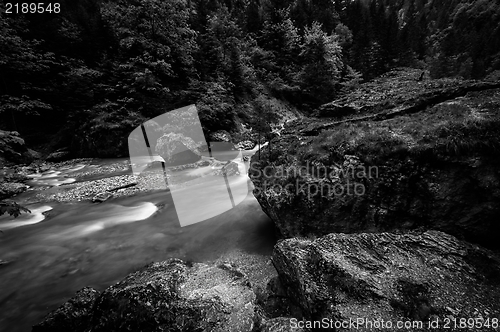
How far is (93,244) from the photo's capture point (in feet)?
22.8

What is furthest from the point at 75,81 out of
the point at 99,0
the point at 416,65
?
the point at 416,65

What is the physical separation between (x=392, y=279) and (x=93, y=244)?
850 cm

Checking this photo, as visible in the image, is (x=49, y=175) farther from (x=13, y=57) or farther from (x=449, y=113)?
(x=449, y=113)

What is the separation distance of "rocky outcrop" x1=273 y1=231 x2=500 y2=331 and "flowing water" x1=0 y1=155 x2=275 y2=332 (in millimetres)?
2920

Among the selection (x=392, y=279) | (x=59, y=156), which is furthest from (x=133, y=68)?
(x=392, y=279)

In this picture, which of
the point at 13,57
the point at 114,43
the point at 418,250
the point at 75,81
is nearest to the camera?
the point at 418,250

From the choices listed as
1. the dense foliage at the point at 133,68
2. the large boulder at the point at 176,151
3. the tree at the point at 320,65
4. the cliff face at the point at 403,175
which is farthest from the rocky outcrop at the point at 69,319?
the tree at the point at 320,65

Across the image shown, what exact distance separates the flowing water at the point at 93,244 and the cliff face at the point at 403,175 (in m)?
2.11

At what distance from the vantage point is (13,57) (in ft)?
46.4

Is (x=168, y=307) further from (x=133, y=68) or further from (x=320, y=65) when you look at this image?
(x=320, y=65)

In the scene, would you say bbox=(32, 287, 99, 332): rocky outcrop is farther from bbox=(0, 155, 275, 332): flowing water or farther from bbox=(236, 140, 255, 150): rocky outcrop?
bbox=(236, 140, 255, 150): rocky outcrop

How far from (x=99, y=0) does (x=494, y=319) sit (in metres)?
30.3

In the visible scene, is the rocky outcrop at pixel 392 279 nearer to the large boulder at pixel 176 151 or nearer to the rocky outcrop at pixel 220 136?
the large boulder at pixel 176 151

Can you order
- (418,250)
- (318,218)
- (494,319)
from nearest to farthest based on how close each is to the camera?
1. (494,319)
2. (418,250)
3. (318,218)
